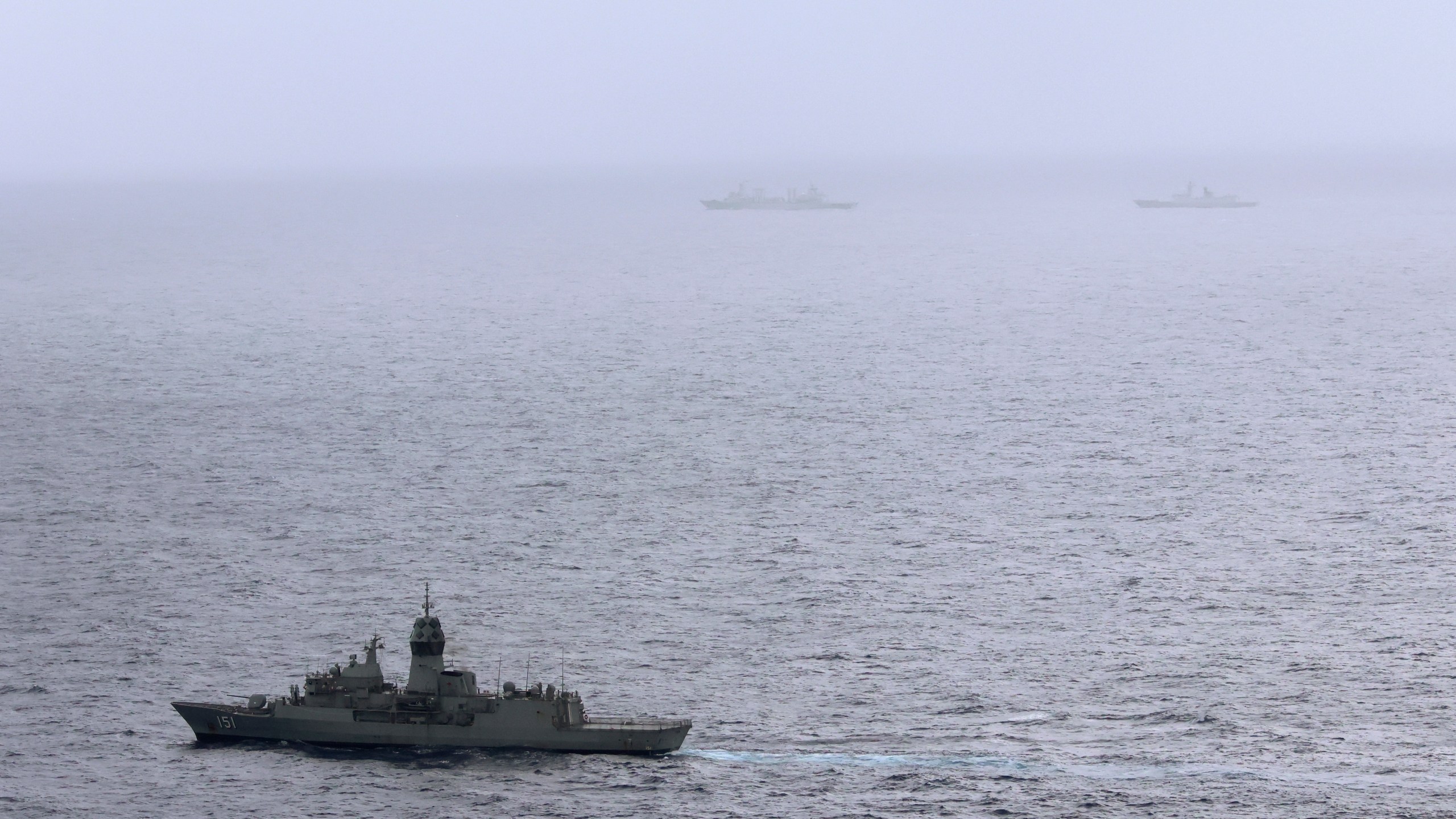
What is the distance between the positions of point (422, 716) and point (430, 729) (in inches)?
33.8

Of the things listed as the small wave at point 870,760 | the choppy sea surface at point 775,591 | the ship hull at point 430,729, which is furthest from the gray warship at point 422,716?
the small wave at point 870,760

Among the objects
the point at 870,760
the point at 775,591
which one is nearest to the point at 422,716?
the point at 870,760

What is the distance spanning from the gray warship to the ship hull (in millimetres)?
44

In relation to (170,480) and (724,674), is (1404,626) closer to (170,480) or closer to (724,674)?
(724,674)

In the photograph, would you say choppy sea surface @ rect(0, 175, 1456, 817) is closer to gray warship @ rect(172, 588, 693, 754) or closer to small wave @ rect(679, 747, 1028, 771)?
small wave @ rect(679, 747, 1028, 771)

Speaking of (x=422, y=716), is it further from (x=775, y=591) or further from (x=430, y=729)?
(x=775, y=591)

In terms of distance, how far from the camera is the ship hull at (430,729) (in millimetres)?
94062

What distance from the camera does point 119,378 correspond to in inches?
7849

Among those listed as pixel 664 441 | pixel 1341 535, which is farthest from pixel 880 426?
pixel 1341 535

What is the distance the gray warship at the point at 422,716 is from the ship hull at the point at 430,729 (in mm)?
44

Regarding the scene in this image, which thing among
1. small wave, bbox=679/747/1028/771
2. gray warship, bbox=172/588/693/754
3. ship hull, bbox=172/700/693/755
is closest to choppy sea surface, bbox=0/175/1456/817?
small wave, bbox=679/747/1028/771

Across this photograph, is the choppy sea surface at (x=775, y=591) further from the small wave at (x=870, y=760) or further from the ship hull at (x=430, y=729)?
the ship hull at (x=430, y=729)

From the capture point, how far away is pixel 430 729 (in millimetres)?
95188

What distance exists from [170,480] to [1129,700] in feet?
290
